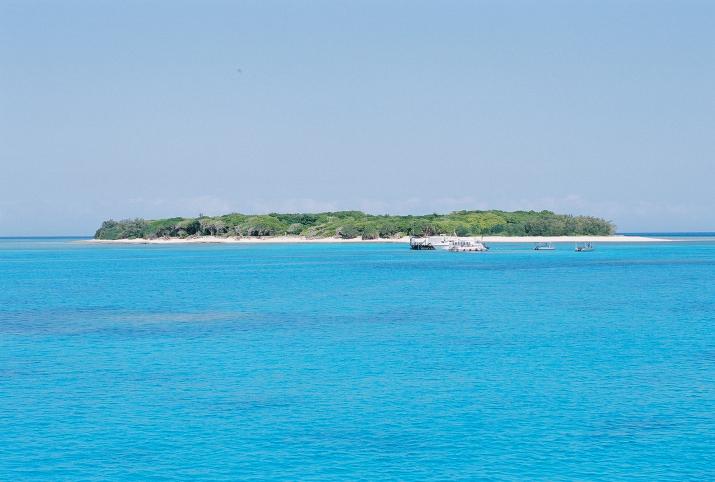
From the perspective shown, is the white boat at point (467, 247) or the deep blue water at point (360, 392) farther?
the white boat at point (467, 247)

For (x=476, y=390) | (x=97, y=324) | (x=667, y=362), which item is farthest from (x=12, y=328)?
(x=667, y=362)

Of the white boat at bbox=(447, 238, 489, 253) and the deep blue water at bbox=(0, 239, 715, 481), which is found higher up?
the white boat at bbox=(447, 238, 489, 253)

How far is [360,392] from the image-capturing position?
28.8 metres

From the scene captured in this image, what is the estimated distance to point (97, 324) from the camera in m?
49.5

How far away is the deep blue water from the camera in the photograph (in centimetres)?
2120

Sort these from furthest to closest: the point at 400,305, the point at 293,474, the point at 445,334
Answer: the point at 400,305, the point at 445,334, the point at 293,474

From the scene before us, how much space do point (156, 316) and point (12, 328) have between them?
937cm

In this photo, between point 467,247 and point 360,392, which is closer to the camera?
point 360,392

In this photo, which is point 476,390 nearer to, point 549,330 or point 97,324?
point 549,330

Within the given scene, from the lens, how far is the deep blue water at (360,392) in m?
21.2

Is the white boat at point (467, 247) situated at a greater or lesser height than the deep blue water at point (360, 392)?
greater

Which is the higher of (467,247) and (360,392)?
(467,247)

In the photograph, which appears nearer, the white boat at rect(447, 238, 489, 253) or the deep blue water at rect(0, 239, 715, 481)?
the deep blue water at rect(0, 239, 715, 481)

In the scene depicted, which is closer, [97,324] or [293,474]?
[293,474]
